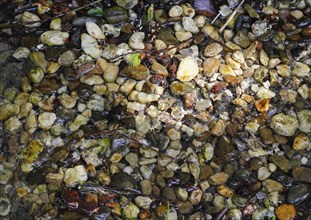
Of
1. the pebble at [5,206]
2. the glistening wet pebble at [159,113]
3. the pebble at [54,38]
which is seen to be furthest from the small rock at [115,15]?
the pebble at [5,206]

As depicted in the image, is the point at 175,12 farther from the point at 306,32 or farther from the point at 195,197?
the point at 195,197

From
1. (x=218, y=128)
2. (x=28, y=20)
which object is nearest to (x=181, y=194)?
(x=218, y=128)

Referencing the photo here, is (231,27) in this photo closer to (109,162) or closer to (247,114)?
(247,114)

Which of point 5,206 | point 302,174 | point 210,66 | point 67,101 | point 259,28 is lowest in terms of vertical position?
point 5,206

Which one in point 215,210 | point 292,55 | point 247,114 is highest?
point 292,55

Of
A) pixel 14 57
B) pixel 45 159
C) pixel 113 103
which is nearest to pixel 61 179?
pixel 45 159

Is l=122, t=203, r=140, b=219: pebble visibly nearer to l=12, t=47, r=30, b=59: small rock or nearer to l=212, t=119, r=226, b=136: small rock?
l=212, t=119, r=226, b=136: small rock
